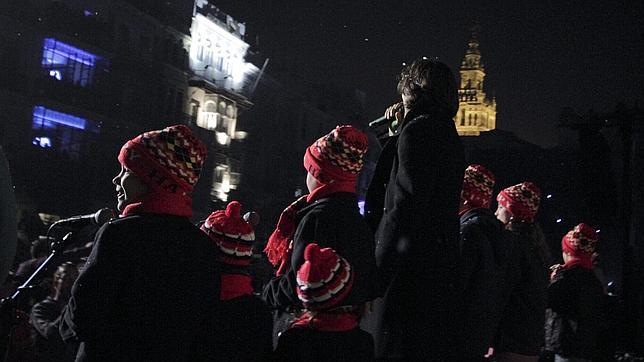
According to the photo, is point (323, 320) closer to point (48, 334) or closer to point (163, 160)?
point (163, 160)

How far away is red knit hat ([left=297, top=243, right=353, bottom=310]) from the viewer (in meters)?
3.49

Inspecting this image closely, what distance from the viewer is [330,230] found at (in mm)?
3709

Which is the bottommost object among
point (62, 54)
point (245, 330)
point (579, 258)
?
point (245, 330)

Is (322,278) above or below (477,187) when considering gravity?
below

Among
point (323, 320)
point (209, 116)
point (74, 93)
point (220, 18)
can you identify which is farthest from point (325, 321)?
point (220, 18)

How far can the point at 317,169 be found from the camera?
3.96m

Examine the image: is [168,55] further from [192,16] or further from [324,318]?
[324,318]

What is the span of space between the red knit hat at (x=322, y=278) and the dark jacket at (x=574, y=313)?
4476mm

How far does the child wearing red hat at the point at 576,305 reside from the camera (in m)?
7.14

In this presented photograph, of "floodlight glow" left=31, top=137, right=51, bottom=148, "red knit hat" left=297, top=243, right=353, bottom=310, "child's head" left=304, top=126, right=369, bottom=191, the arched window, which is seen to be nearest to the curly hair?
"child's head" left=304, top=126, right=369, bottom=191

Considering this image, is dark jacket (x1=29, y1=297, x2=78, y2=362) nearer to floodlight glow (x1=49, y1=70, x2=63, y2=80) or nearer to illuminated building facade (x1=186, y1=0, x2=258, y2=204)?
floodlight glow (x1=49, y1=70, x2=63, y2=80)

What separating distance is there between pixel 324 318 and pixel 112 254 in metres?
1.31

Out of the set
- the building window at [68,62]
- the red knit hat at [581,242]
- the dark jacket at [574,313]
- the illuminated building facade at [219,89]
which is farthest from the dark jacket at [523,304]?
the illuminated building facade at [219,89]

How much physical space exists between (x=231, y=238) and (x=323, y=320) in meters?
1.08
